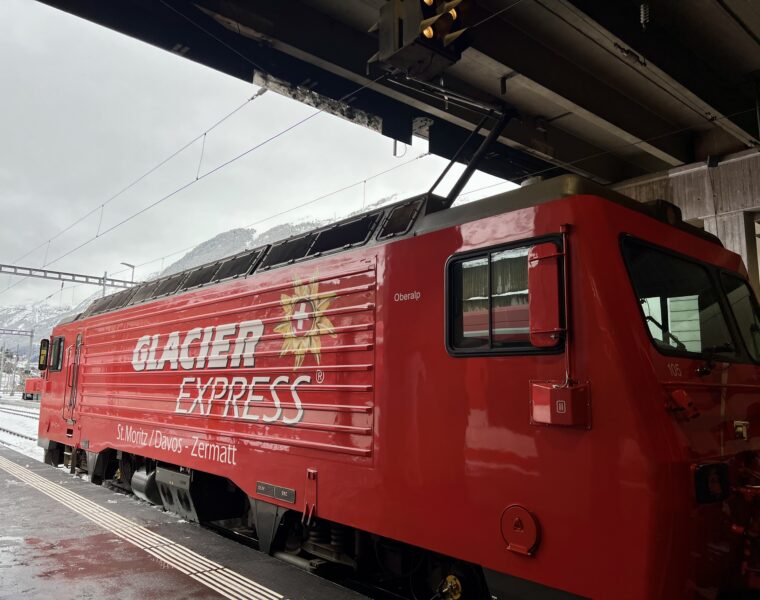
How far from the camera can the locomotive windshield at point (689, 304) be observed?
3479mm

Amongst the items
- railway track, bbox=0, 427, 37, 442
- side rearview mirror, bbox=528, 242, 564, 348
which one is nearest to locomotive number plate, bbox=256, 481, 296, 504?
side rearview mirror, bbox=528, 242, 564, 348

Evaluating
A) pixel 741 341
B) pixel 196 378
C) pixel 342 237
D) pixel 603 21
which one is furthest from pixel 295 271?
pixel 603 21

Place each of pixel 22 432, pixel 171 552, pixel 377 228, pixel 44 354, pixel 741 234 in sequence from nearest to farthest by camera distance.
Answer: pixel 377 228
pixel 171 552
pixel 741 234
pixel 44 354
pixel 22 432

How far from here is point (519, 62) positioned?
7.23m

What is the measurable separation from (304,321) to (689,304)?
3.12 m

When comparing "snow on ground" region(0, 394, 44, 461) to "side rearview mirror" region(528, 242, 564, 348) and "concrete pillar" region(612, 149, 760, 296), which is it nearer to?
"side rearview mirror" region(528, 242, 564, 348)

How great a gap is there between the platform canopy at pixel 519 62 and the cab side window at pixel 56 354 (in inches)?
301

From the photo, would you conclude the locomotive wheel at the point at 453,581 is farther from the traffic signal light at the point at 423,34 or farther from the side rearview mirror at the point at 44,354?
the side rearview mirror at the point at 44,354

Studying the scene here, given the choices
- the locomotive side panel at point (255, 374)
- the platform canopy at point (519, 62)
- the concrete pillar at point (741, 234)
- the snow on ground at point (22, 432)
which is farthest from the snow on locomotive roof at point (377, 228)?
the snow on ground at point (22, 432)

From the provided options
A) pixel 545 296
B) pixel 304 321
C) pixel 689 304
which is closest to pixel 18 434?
pixel 304 321

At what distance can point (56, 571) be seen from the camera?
5.13 meters

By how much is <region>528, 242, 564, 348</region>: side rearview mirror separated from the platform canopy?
1.90m

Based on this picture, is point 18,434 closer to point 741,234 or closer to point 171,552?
point 171,552

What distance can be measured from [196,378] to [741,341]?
5.50 metres
